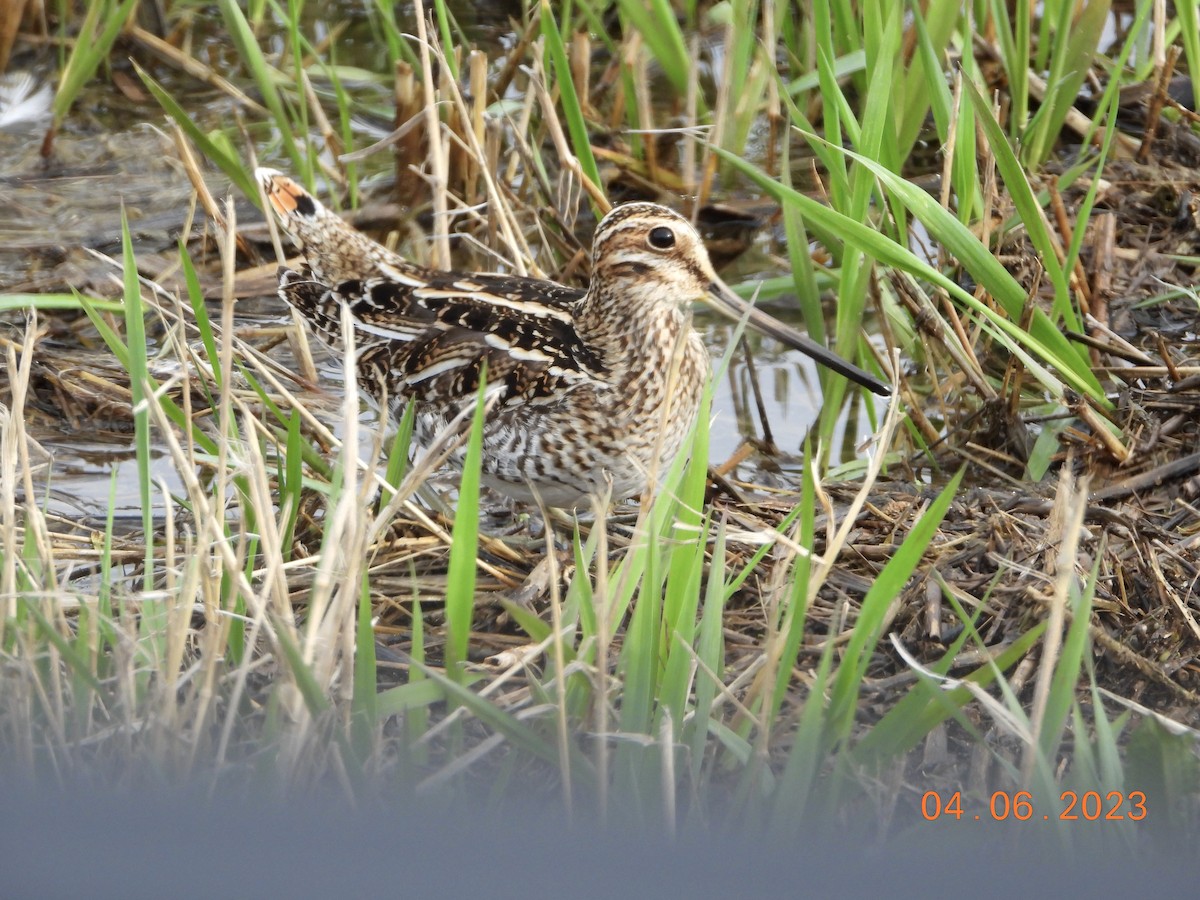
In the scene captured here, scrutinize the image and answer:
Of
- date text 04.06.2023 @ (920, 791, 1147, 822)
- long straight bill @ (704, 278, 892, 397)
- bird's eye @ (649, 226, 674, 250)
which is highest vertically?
bird's eye @ (649, 226, 674, 250)

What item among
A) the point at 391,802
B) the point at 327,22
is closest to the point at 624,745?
the point at 391,802

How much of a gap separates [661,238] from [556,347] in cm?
33

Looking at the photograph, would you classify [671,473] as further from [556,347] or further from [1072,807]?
[556,347]

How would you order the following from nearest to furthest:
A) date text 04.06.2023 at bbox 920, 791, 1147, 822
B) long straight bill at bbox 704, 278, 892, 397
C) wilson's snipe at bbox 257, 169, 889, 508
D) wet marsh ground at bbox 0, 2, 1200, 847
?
date text 04.06.2023 at bbox 920, 791, 1147, 822
wet marsh ground at bbox 0, 2, 1200, 847
wilson's snipe at bbox 257, 169, 889, 508
long straight bill at bbox 704, 278, 892, 397

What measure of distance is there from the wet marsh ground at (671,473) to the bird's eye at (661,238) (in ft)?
0.82

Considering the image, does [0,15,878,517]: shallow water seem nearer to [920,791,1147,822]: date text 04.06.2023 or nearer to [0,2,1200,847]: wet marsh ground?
[0,2,1200,847]: wet marsh ground

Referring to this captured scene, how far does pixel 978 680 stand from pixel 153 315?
3042 millimetres

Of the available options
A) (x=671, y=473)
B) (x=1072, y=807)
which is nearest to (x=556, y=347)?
(x=671, y=473)

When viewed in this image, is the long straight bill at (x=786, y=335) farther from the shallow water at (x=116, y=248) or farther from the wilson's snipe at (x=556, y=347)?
the shallow water at (x=116, y=248)

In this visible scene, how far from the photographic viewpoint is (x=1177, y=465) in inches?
119

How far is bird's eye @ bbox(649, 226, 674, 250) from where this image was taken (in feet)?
10.2

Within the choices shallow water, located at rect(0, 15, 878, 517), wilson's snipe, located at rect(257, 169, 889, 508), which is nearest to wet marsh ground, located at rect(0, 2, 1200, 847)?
shallow water, located at rect(0, 15, 878, 517)

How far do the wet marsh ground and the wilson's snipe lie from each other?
0.57 ft

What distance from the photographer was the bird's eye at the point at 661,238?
122 inches
